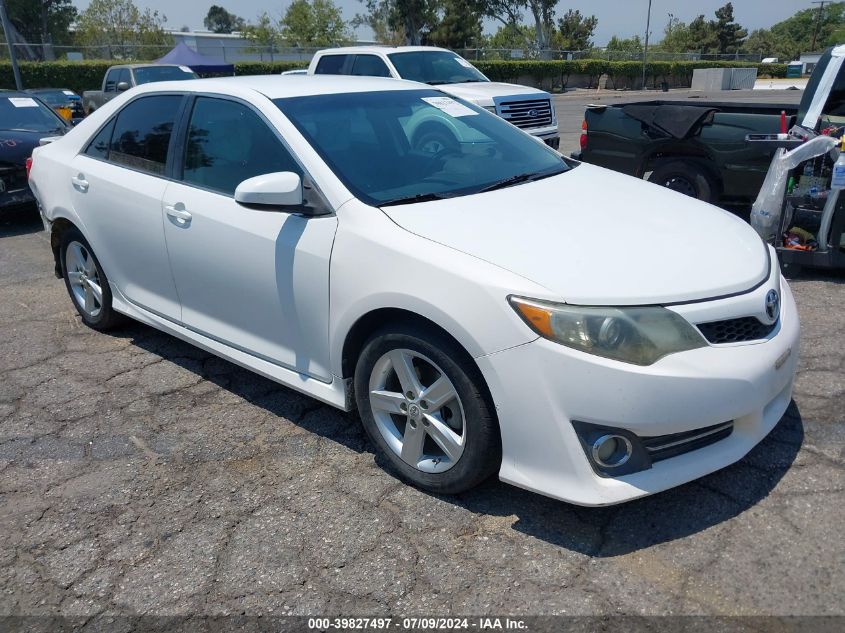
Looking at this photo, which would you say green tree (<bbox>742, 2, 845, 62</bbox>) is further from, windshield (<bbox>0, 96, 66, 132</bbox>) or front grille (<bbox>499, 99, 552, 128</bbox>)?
windshield (<bbox>0, 96, 66, 132</bbox>)

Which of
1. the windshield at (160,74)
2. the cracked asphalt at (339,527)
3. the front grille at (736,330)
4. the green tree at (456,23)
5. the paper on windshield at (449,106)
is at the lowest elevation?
the cracked asphalt at (339,527)

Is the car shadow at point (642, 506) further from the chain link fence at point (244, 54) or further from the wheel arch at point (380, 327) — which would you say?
the chain link fence at point (244, 54)

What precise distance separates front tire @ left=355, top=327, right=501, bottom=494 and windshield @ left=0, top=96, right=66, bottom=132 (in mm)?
7513

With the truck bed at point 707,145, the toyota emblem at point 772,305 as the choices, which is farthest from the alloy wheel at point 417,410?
the truck bed at point 707,145

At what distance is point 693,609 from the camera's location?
2.33 m

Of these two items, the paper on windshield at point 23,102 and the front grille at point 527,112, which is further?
the front grille at point 527,112

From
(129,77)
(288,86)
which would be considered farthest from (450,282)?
(129,77)

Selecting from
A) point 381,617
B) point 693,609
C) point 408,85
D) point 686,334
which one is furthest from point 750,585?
point 408,85

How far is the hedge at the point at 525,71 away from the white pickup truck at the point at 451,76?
1564 cm

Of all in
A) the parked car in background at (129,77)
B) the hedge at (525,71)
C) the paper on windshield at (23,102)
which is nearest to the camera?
the paper on windshield at (23,102)

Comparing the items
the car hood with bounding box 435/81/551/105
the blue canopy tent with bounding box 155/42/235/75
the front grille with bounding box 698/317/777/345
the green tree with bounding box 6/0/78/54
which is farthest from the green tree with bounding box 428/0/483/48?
the front grille with bounding box 698/317/777/345

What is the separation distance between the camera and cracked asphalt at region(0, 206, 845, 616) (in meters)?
2.45

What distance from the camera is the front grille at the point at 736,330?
8.43 feet

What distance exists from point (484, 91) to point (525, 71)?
32.8m
